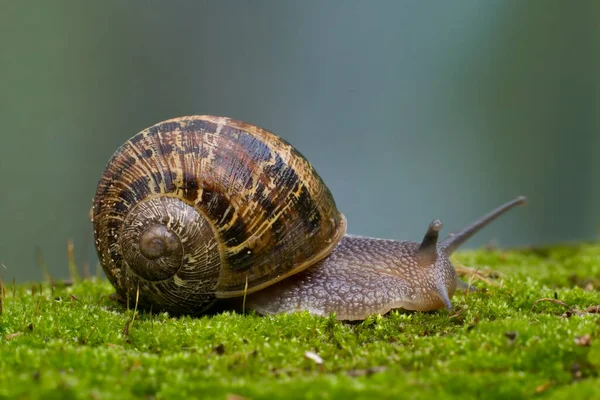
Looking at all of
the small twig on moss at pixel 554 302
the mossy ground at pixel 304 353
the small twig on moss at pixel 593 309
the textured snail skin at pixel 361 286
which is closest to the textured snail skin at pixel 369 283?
the textured snail skin at pixel 361 286

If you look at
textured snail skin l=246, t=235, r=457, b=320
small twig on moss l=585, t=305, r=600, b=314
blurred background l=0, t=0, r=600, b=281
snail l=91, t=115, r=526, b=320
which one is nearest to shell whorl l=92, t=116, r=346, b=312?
snail l=91, t=115, r=526, b=320

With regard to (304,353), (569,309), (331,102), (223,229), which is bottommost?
(304,353)

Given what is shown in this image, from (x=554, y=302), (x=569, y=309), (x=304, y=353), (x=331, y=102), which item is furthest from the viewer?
(x=331, y=102)

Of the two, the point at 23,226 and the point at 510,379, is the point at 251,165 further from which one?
the point at 23,226

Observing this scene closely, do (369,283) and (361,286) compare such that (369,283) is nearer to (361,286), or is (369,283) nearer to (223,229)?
(361,286)

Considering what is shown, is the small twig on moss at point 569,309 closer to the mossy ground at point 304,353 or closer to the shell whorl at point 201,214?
the mossy ground at point 304,353

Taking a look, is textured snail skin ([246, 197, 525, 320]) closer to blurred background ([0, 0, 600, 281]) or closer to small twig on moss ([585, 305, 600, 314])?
small twig on moss ([585, 305, 600, 314])

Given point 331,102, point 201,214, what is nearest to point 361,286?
point 201,214
